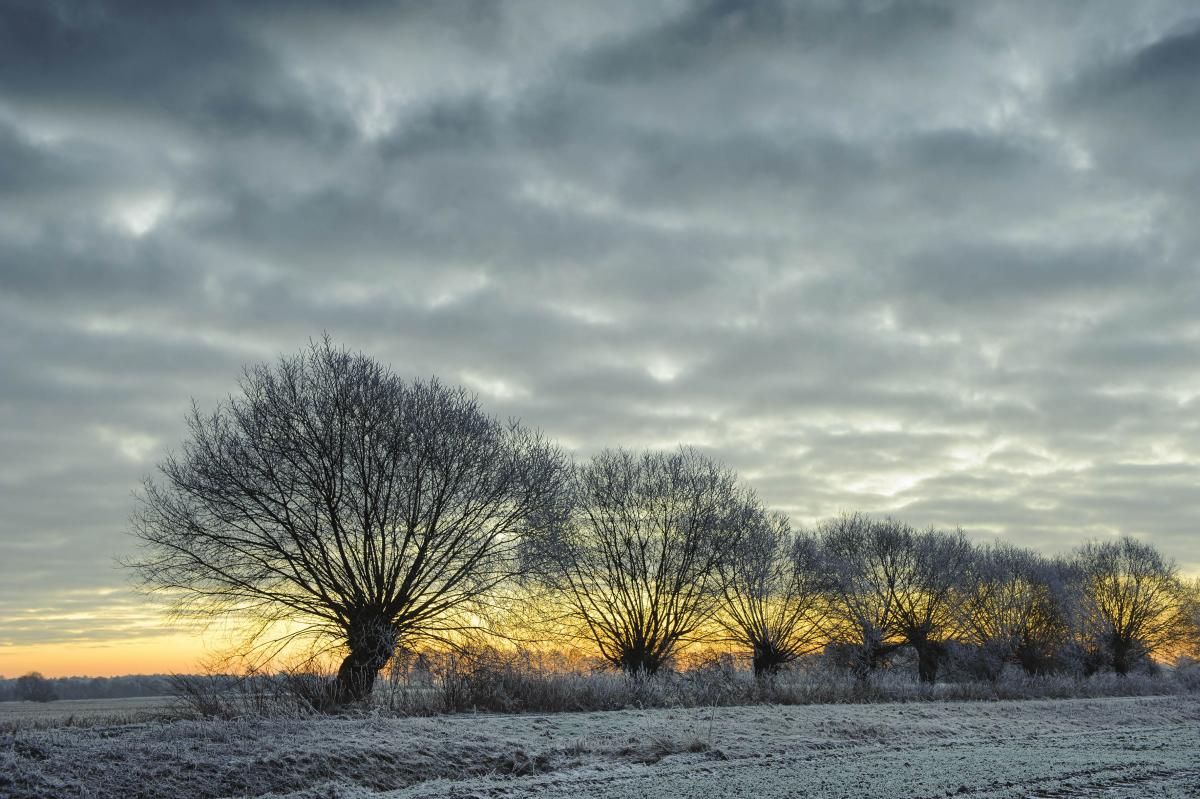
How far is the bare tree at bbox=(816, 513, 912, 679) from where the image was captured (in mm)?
53625

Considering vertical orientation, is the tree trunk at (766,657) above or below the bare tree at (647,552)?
below

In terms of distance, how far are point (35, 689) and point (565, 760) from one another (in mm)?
69109

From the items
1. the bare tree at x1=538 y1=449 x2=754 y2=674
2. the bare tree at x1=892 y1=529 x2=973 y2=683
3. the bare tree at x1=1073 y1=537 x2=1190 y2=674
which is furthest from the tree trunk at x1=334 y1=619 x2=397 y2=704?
the bare tree at x1=1073 y1=537 x2=1190 y2=674

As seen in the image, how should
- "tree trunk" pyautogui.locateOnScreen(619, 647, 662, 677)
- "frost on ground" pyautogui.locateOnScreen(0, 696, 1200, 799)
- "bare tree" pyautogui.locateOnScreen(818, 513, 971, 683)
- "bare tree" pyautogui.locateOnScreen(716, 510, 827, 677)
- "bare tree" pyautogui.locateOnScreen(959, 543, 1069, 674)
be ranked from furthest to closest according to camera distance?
"bare tree" pyautogui.locateOnScreen(959, 543, 1069, 674)
"bare tree" pyautogui.locateOnScreen(818, 513, 971, 683)
"bare tree" pyautogui.locateOnScreen(716, 510, 827, 677)
"tree trunk" pyautogui.locateOnScreen(619, 647, 662, 677)
"frost on ground" pyautogui.locateOnScreen(0, 696, 1200, 799)

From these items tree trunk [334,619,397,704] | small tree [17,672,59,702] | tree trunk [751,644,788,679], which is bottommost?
small tree [17,672,59,702]

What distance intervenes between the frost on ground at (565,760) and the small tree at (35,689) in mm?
62900

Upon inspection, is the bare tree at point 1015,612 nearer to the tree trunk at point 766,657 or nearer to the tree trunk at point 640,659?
the tree trunk at point 766,657

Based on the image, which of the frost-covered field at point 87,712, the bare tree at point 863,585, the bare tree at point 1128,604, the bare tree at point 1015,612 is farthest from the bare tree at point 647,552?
the bare tree at point 1128,604

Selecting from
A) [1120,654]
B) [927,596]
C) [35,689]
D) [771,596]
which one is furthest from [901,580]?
[35,689]

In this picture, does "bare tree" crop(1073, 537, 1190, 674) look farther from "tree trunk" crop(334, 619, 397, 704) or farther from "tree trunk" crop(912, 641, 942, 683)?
"tree trunk" crop(334, 619, 397, 704)

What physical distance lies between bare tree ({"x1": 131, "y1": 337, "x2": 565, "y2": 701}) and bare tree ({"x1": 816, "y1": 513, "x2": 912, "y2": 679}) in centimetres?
3022

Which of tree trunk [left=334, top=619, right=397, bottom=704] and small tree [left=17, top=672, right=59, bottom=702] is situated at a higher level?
tree trunk [left=334, top=619, right=397, bottom=704]

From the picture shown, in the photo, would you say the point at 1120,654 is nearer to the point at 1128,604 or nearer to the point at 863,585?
the point at 1128,604

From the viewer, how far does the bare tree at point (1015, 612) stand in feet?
217
